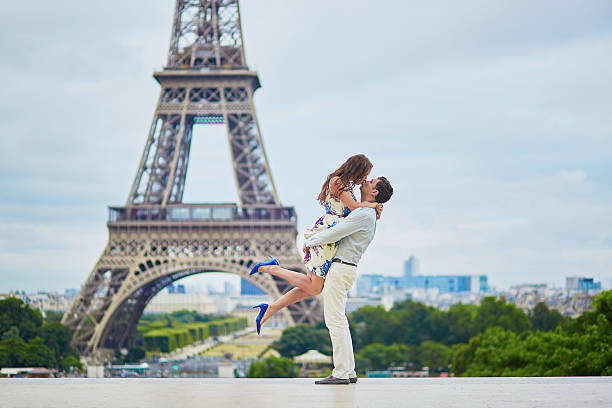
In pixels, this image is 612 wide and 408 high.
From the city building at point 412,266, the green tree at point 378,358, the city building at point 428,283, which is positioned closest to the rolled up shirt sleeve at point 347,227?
the green tree at point 378,358

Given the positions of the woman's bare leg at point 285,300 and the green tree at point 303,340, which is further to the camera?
the green tree at point 303,340

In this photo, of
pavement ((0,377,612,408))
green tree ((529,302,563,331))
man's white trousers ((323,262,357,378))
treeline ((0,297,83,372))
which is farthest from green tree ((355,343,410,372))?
man's white trousers ((323,262,357,378))

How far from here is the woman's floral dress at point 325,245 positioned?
18.9 ft

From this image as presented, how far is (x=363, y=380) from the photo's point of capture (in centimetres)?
598

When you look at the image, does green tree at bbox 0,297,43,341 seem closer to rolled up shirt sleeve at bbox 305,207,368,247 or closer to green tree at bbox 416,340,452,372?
green tree at bbox 416,340,452,372

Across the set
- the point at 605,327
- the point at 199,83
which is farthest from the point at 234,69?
the point at 605,327

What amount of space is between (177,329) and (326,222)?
53798mm

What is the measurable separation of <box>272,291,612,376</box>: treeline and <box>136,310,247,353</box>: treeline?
1248cm

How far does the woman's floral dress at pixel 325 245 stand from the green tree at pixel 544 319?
3720 centimetres

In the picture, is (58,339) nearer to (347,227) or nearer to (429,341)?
(429,341)

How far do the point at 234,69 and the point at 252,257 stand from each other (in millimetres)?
8129

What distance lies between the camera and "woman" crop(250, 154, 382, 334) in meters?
5.66

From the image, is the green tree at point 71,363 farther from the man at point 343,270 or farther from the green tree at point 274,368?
the man at point 343,270

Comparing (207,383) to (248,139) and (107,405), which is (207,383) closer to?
(107,405)
